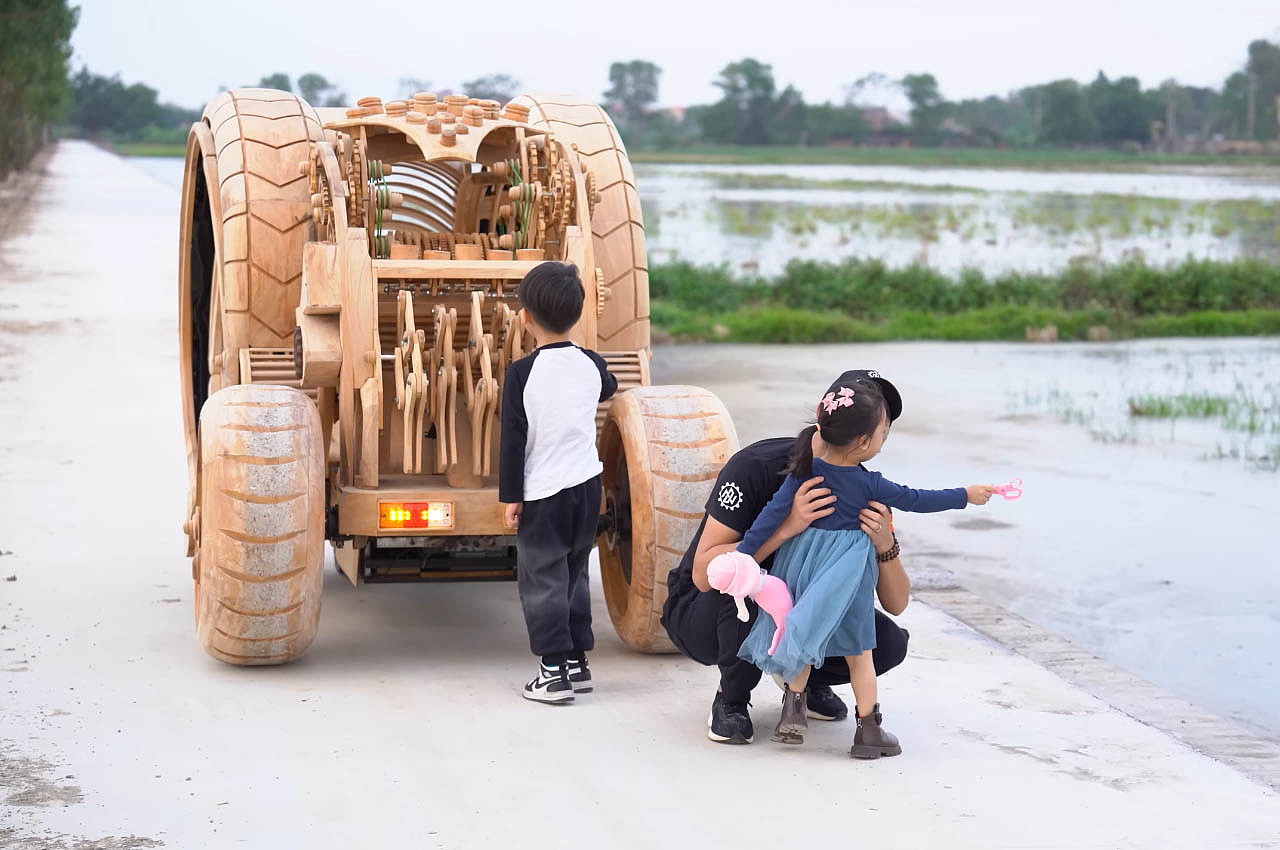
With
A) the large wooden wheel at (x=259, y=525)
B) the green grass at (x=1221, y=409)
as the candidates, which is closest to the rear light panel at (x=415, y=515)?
the large wooden wheel at (x=259, y=525)

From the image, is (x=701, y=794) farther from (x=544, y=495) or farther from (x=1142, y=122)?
(x=1142, y=122)

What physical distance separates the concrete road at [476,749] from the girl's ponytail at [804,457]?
2.94ft

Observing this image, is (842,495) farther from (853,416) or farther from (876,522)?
(853,416)

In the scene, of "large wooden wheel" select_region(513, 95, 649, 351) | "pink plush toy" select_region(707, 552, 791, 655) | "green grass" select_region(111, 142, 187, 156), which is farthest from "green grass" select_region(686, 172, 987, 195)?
"pink plush toy" select_region(707, 552, 791, 655)

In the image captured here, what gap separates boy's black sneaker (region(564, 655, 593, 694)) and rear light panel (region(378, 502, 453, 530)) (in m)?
0.67

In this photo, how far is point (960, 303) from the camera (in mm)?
22297

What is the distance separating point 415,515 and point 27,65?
52852mm

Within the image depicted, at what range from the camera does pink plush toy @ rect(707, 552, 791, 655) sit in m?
5.14

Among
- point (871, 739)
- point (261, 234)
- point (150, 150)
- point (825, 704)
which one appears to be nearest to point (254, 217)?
point (261, 234)

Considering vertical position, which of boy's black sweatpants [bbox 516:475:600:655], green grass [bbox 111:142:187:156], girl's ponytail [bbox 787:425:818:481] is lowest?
boy's black sweatpants [bbox 516:475:600:655]

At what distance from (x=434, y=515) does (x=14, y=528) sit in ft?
10.9

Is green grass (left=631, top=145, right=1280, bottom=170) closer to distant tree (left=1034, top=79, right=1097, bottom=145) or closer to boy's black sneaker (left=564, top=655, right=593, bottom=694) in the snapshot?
distant tree (left=1034, top=79, right=1097, bottom=145)

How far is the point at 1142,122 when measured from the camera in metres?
144

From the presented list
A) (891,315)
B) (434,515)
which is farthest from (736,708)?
(891,315)
